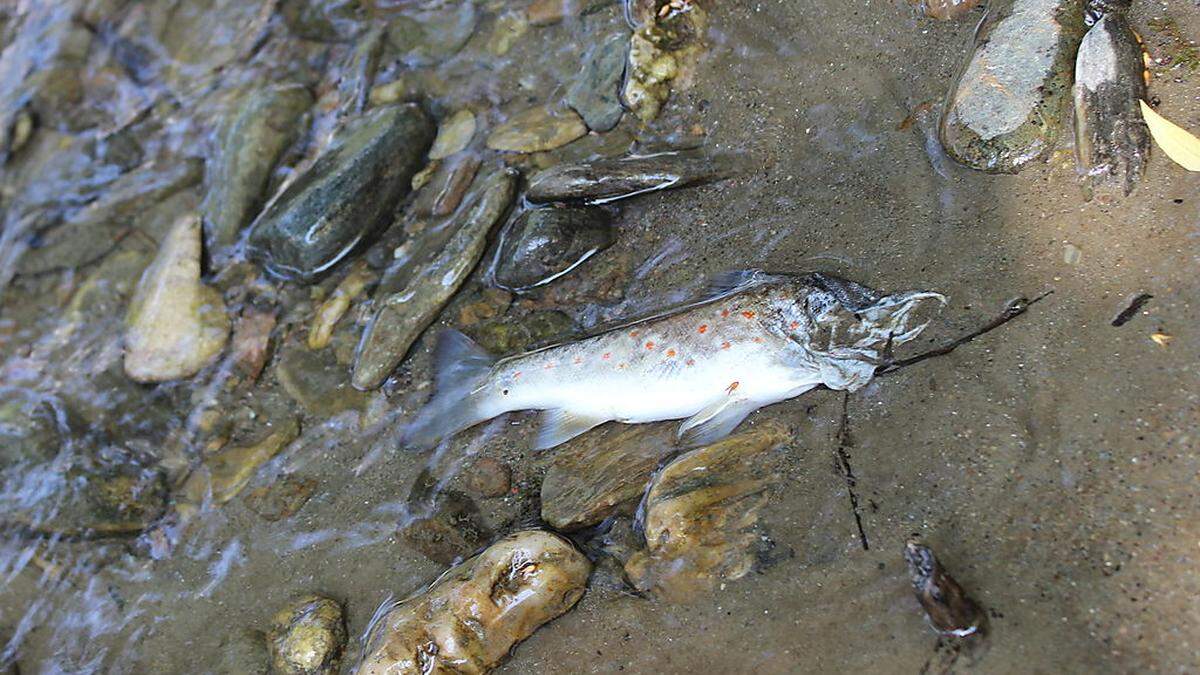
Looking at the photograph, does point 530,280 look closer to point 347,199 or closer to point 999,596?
point 347,199

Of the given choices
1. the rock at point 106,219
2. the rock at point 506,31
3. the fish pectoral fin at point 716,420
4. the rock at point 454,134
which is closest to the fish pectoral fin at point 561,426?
the fish pectoral fin at point 716,420

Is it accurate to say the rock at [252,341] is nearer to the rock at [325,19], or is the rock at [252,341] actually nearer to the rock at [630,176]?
the rock at [630,176]

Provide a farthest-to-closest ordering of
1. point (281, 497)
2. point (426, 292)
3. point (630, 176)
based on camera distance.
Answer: point (426, 292) → point (281, 497) → point (630, 176)

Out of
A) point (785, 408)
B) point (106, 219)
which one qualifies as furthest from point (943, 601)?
point (106, 219)

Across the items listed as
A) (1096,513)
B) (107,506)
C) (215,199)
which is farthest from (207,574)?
(1096,513)

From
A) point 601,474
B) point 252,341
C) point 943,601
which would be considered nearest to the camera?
point 943,601

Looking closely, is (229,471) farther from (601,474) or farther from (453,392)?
(601,474)
